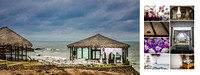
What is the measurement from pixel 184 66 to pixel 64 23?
11.1 ft

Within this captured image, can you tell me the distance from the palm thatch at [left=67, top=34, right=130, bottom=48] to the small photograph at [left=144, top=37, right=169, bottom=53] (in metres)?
0.67

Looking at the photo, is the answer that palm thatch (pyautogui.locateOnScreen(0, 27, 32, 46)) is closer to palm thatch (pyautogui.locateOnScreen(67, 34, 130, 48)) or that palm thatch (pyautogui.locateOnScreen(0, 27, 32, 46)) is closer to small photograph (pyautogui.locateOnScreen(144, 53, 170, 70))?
palm thatch (pyautogui.locateOnScreen(67, 34, 130, 48))

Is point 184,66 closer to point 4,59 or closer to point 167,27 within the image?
point 167,27

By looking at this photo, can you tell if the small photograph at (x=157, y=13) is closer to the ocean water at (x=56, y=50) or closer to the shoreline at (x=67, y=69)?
the ocean water at (x=56, y=50)

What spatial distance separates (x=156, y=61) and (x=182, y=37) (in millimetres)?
872

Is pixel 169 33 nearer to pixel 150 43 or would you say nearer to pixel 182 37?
pixel 182 37

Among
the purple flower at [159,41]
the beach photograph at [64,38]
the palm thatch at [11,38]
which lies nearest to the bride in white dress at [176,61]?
the purple flower at [159,41]

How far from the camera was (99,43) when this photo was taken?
516 cm

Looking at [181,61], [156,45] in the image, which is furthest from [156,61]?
[181,61]

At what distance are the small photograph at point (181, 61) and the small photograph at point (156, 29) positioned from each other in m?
0.64

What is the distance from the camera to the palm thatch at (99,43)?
5.09 metres
